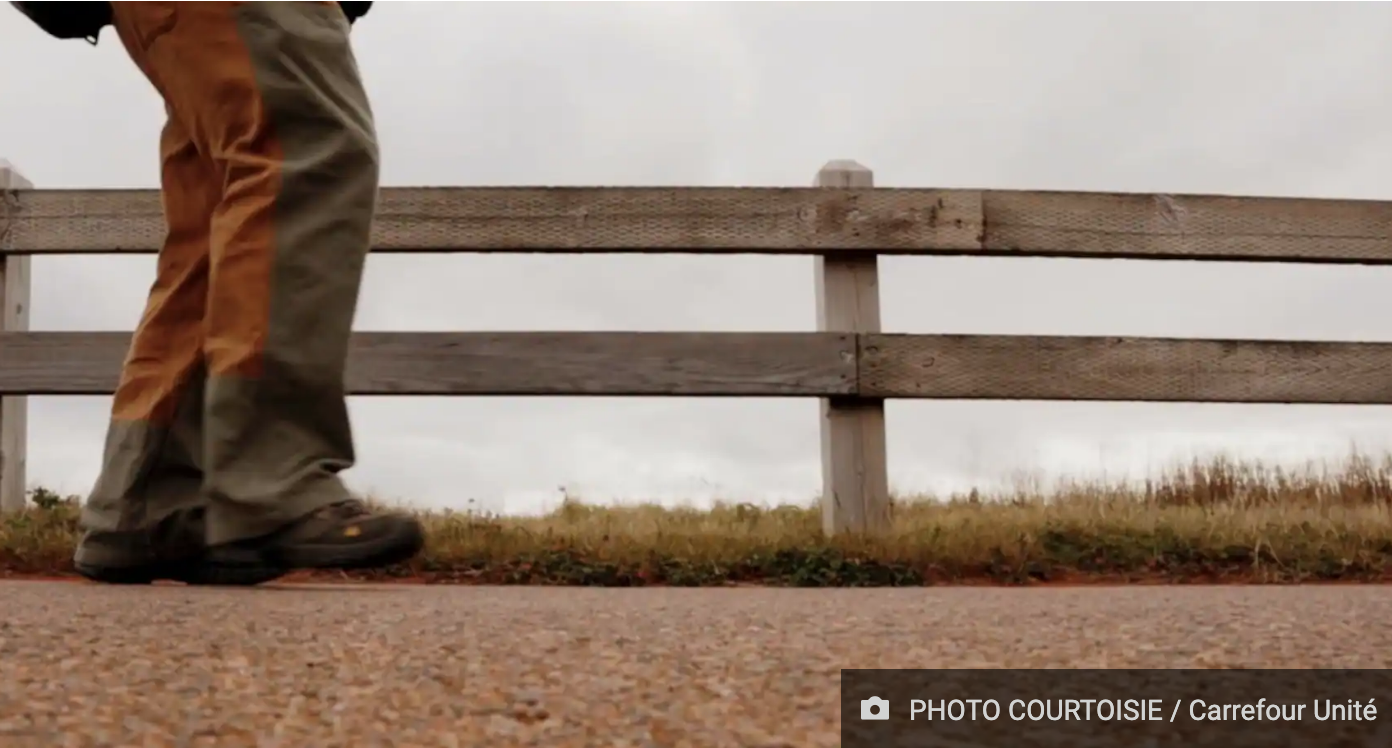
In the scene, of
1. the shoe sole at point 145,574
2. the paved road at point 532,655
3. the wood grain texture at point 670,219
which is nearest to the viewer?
the paved road at point 532,655

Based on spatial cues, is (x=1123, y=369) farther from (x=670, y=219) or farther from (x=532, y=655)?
(x=532, y=655)

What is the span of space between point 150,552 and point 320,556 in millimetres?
513

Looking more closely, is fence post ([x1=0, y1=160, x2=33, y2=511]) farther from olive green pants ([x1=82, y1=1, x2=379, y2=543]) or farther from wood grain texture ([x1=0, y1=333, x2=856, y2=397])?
olive green pants ([x1=82, y1=1, x2=379, y2=543])

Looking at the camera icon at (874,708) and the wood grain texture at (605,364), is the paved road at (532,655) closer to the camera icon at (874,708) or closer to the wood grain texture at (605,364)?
the camera icon at (874,708)

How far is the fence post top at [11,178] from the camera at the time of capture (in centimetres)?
450

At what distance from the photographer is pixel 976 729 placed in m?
0.97

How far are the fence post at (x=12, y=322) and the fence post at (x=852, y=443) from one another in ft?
9.41

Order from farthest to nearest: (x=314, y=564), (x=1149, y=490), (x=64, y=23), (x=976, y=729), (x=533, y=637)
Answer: (x=1149, y=490)
(x=64, y=23)
(x=314, y=564)
(x=533, y=637)
(x=976, y=729)

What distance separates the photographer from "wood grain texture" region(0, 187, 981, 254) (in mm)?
4164

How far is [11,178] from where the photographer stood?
4.51m

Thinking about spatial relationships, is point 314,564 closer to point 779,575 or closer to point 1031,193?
point 779,575

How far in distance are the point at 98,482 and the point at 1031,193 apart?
3.11 metres

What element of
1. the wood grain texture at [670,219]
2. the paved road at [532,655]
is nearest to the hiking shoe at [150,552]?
the paved road at [532,655]

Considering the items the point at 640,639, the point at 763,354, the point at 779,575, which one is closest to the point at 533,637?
the point at 640,639
